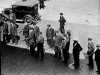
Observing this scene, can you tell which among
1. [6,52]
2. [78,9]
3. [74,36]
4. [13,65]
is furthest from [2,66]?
[78,9]

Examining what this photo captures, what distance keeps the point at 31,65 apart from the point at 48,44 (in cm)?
304

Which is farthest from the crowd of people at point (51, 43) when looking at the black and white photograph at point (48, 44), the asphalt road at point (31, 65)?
the asphalt road at point (31, 65)

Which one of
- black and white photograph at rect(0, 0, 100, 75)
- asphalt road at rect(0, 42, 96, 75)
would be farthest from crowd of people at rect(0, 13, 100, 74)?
asphalt road at rect(0, 42, 96, 75)

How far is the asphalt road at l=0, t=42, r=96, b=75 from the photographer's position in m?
14.0

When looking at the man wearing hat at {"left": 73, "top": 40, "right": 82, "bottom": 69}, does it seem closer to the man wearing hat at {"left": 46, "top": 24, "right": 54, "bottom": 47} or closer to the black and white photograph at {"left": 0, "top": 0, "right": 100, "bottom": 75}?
the black and white photograph at {"left": 0, "top": 0, "right": 100, "bottom": 75}

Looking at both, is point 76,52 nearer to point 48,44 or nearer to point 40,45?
point 40,45

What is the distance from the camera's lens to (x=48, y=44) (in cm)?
1745

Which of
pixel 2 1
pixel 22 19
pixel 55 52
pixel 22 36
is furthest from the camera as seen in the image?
pixel 2 1

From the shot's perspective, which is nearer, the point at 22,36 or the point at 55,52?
the point at 55,52

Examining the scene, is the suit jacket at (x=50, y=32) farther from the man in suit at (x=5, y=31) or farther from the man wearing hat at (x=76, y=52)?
the man wearing hat at (x=76, y=52)

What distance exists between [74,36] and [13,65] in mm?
5904

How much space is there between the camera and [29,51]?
1639cm

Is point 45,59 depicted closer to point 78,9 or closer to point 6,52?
point 6,52

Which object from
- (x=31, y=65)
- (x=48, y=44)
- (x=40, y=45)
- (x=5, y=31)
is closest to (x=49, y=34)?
(x=48, y=44)
